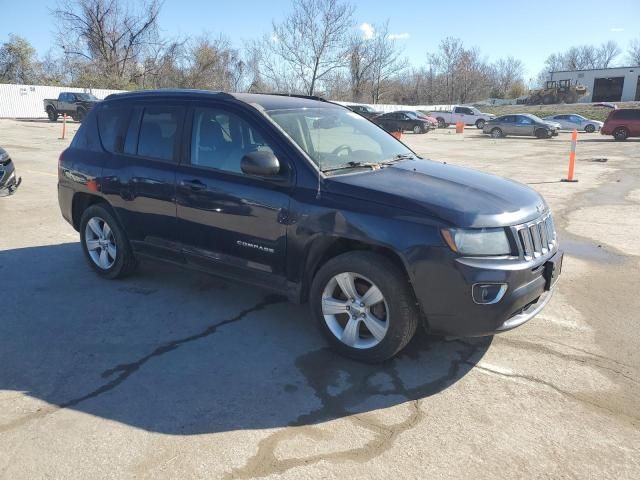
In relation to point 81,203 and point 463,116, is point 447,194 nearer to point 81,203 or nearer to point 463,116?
point 81,203

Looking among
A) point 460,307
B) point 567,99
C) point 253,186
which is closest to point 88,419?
point 253,186

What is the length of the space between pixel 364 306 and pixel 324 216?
689 mm

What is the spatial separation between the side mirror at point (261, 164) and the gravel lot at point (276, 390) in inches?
51.8

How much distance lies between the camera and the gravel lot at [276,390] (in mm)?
2781

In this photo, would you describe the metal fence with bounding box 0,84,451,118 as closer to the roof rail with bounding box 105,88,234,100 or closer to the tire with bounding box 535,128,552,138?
the tire with bounding box 535,128,552,138

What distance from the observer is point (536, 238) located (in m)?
3.72

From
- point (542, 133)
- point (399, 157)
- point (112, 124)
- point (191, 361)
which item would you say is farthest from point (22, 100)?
point (191, 361)

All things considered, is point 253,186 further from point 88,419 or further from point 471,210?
point 88,419

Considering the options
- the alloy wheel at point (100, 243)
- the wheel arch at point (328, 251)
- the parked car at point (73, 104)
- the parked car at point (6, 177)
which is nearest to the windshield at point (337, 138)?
the wheel arch at point (328, 251)

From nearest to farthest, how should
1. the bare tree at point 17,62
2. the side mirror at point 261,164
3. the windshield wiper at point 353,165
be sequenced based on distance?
1. the side mirror at point 261,164
2. the windshield wiper at point 353,165
3. the bare tree at point 17,62

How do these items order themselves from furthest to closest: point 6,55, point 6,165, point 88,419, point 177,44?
1. point 6,55
2. point 177,44
3. point 6,165
4. point 88,419

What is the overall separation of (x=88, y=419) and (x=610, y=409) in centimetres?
316

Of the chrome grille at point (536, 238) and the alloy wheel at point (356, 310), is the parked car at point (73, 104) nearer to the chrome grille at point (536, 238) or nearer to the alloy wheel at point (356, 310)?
the alloy wheel at point (356, 310)

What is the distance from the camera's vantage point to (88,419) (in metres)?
3.10
